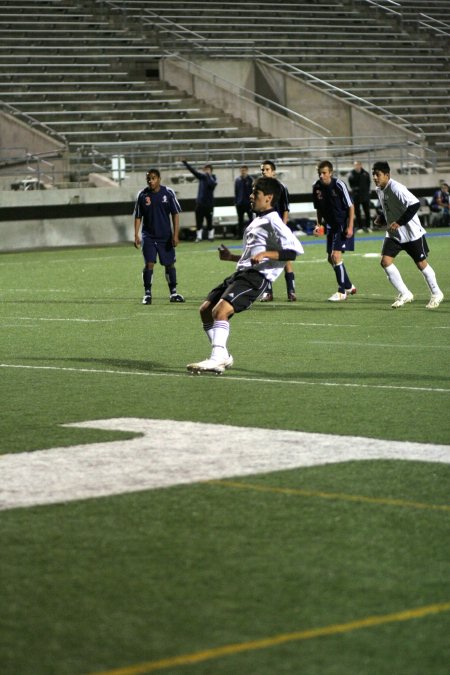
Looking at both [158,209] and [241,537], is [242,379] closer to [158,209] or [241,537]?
[241,537]

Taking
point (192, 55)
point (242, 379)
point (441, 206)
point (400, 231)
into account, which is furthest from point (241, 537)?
point (192, 55)

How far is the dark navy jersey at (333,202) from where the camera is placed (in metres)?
19.5

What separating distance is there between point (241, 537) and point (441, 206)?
118ft

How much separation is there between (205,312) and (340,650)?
7.64 metres

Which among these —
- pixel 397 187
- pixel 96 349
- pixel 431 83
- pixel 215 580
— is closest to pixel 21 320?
pixel 96 349

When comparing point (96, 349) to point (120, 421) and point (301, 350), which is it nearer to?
point (301, 350)

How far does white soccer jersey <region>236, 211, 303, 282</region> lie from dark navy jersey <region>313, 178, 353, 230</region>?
7.47 metres

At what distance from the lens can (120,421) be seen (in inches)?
359

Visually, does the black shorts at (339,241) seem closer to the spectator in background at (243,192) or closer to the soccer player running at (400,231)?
the soccer player running at (400,231)

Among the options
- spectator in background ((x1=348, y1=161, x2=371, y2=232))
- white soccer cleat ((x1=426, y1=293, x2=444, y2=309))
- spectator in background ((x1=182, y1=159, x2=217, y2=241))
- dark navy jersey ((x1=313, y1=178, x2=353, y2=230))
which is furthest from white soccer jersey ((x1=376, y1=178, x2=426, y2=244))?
spectator in background ((x1=348, y1=161, x2=371, y2=232))

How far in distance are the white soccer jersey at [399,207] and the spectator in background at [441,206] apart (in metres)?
23.3

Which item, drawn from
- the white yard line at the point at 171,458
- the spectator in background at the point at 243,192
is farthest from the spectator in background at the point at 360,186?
the white yard line at the point at 171,458

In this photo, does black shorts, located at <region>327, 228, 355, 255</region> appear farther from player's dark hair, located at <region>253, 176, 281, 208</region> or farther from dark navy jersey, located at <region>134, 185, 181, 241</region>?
player's dark hair, located at <region>253, 176, 281, 208</region>

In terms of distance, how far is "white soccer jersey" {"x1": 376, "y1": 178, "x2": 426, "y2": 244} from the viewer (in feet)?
56.7
